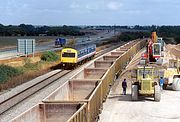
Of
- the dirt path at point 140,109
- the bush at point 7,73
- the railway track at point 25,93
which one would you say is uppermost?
the bush at point 7,73

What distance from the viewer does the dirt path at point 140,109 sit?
81.3 ft

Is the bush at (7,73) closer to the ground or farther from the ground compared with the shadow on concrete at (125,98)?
farther from the ground

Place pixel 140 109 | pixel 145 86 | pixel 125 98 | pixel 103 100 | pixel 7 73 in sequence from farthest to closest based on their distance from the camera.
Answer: pixel 7 73 → pixel 125 98 → pixel 145 86 → pixel 140 109 → pixel 103 100

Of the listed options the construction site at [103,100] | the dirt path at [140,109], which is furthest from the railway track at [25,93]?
the dirt path at [140,109]

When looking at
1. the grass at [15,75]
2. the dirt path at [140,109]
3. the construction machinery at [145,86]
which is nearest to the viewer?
the dirt path at [140,109]

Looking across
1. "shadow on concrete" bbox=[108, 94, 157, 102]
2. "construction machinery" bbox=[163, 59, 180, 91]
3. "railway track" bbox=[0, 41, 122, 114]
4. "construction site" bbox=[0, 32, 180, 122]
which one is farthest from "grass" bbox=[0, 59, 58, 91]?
"construction machinery" bbox=[163, 59, 180, 91]

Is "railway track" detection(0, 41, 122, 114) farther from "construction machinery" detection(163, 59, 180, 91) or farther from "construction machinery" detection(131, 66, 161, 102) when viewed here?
"construction machinery" detection(163, 59, 180, 91)

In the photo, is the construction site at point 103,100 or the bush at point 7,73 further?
the bush at point 7,73

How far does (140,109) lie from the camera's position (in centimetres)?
2753

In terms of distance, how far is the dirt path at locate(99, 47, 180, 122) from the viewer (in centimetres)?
2478

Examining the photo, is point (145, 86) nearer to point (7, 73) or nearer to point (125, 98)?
point (125, 98)

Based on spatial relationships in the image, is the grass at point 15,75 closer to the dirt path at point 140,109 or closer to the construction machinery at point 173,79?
the dirt path at point 140,109

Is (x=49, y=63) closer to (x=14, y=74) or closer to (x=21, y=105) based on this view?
(x=14, y=74)

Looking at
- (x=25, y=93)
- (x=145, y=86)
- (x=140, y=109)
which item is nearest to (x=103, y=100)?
(x=140, y=109)
